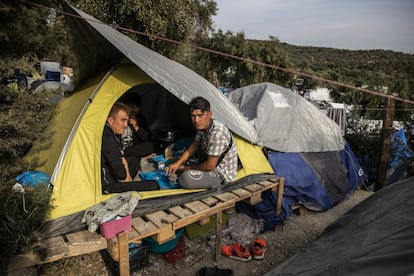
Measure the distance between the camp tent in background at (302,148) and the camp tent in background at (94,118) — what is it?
54cm

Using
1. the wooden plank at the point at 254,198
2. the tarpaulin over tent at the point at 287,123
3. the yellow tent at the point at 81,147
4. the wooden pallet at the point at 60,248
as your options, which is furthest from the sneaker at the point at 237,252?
the tarpaulin over tent at the point at 287,123

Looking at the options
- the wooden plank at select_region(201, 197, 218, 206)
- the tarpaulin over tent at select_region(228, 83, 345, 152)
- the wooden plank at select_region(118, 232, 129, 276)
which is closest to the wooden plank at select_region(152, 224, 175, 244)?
the wooden plank at select_region(118, 232, 129, 276)

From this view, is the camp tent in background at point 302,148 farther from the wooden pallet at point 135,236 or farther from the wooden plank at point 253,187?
the wooden pallet at point 135,236

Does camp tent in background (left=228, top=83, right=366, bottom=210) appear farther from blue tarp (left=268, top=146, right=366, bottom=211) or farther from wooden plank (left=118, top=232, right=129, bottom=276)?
wooden plank (left=118, top=232, right=129, bottom=276)

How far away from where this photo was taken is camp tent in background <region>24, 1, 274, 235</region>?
8.51 ft

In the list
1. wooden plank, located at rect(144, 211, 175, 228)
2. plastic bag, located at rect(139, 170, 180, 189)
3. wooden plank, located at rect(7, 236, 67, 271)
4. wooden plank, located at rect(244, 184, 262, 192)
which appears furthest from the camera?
wooden plank, located at rect(244, 184, 262, 192)

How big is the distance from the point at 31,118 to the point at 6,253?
116 centimetres

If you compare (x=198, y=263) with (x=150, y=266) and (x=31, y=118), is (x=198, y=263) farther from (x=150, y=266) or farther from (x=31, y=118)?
(x=31, y=118)

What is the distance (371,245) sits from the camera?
142 centimetres

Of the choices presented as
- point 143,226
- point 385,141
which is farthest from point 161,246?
point 385,141

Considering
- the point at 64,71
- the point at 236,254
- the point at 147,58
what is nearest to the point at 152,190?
the point at 236,254

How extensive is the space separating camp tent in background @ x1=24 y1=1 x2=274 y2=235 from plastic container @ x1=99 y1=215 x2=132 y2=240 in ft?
1.30

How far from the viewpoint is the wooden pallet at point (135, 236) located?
2.08m

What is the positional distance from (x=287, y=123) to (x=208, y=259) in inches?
103
